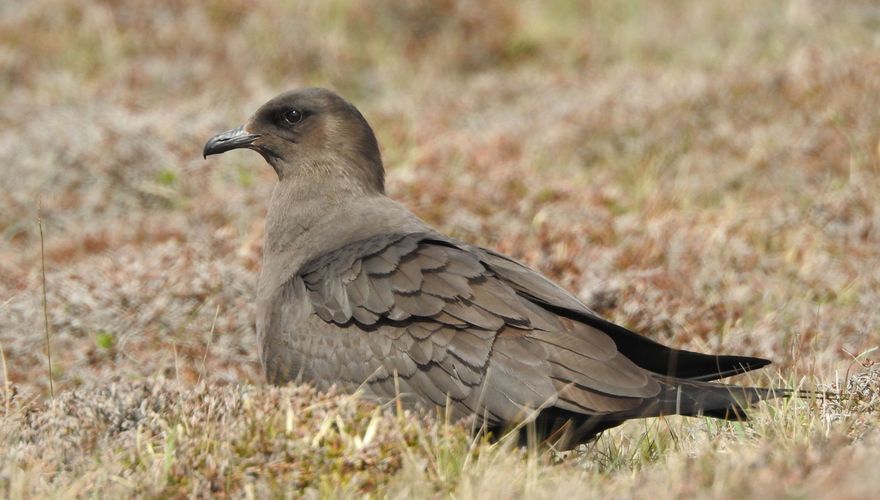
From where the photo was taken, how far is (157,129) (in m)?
8.52

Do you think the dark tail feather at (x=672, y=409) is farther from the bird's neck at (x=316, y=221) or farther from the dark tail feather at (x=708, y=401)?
the bird's neck at (x=316, y=221)

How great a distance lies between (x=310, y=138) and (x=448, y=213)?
70.1 inches

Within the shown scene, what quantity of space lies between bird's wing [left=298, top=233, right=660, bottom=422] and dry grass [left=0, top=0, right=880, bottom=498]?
0.25 m

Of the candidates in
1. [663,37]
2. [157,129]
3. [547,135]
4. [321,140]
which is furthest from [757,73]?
[321,140]

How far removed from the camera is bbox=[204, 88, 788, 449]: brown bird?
398 cm

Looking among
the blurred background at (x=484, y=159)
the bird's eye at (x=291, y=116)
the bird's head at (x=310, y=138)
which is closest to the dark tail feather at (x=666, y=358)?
the blurred background at (x=484, y=159)

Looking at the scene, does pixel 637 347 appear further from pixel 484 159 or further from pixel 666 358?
pixel 484 159

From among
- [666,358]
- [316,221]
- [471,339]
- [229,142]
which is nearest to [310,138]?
[229,142]

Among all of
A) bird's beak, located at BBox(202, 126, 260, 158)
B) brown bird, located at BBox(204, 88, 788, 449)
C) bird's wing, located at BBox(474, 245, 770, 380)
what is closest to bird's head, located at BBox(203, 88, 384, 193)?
bird's beak, located at BBox(202, 126, 260, 158)

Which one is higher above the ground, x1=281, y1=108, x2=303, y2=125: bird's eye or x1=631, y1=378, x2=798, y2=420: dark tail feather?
x1=281, y1=108, x2=303, y2=125: bird's eye

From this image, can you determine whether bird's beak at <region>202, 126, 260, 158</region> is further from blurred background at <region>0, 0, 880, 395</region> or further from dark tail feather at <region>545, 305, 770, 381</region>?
dark tail feather at <region>545, 305, 770, 381</region>

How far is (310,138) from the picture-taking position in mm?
5395

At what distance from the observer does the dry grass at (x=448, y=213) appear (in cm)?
352

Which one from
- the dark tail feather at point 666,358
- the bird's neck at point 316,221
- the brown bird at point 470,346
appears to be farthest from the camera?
the bird's neck at point 316,221
